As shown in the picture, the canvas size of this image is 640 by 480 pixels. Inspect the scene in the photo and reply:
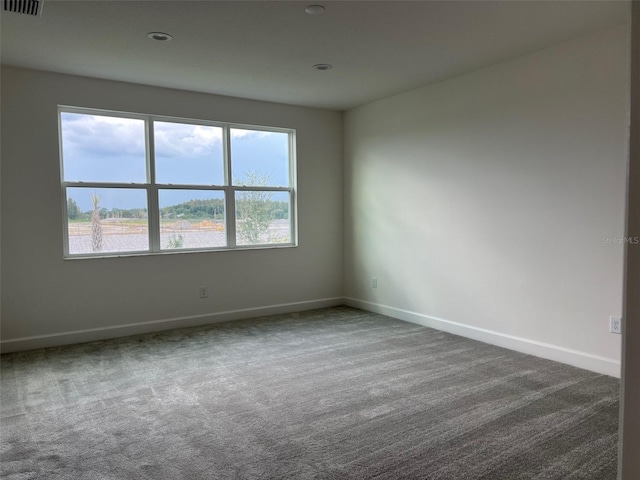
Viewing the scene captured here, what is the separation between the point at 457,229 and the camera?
4.52m

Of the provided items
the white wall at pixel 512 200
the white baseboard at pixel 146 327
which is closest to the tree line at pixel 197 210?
the white baseboard at pixel 146 327

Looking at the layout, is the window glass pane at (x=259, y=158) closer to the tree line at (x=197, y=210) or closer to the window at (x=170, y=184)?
the window at (x=170, y=184)

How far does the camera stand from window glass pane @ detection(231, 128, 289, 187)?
538cm

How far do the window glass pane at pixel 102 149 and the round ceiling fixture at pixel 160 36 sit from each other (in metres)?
1.58

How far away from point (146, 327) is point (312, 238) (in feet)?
7.53

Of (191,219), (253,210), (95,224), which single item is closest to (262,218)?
(253,210)

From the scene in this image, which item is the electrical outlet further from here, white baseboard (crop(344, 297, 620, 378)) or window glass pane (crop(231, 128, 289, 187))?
window glass pane (crop(231, 128, 289, 187))

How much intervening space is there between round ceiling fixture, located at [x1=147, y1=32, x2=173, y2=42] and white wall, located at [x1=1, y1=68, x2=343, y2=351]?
1.43 m

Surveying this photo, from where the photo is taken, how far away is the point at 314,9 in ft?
9.43

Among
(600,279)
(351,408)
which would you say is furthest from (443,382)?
(600,279)

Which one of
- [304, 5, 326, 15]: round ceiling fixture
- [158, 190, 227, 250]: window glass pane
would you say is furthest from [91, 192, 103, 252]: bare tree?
[304, 5, 326, 15]: round ceiling fixture

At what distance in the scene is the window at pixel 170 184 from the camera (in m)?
4.48

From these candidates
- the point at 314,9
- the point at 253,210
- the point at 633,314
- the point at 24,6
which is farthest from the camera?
the point at 253,210

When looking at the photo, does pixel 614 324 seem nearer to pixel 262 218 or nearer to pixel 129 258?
pixel 262 218
